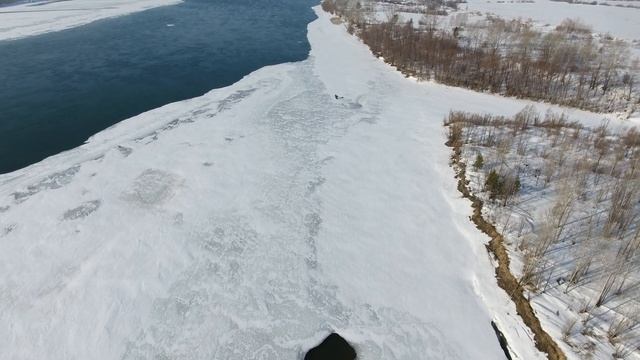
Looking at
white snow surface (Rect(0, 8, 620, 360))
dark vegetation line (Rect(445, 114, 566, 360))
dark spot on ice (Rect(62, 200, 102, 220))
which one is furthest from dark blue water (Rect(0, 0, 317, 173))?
dark vegetation line (Rect(445, 114, 566, 360))

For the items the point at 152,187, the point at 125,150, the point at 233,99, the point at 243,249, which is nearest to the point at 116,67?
the point at 233,99

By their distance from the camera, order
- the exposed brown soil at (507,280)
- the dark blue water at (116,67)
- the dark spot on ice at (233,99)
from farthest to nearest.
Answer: the dark spot on ice at (233,99), the dark blue water at (116,67), the exposed brown soil at (507,280)

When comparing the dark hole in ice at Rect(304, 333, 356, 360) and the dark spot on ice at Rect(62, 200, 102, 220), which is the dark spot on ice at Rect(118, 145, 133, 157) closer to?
the dark spot on ice at Rect(62, 200, 102, 220)

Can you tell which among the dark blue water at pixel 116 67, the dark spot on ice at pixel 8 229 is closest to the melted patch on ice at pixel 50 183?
the dark spot on ice at pixel 8 229

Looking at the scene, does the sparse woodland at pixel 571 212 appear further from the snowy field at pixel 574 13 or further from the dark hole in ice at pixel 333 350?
the snowy field at pixel 574 13

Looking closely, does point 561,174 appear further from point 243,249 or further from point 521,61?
point 521,61

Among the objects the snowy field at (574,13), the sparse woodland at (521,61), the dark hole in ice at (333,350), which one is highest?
the dark hole in ice at (333,350)

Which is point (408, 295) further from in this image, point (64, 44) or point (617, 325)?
point (64, 44)
